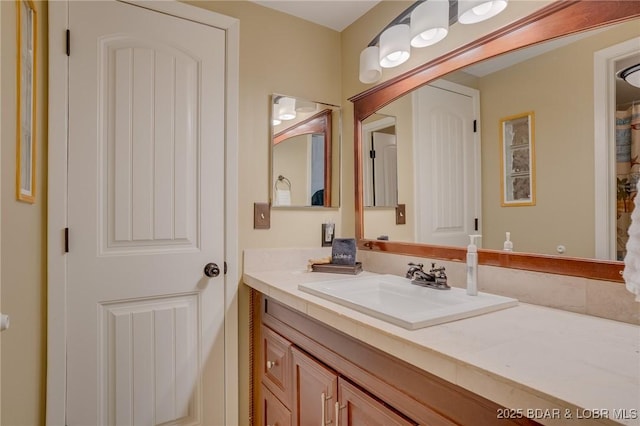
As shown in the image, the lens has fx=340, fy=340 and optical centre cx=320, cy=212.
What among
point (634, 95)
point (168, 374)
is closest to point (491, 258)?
point (634, 95)

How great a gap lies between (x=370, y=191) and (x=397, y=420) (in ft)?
3.83

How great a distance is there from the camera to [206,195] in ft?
5.35

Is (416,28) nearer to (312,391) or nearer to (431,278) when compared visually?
(431,278)

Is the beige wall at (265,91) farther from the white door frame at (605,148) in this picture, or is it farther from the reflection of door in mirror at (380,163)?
the white door frame at (605,148)

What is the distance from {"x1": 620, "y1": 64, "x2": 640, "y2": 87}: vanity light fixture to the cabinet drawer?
4.42 ft

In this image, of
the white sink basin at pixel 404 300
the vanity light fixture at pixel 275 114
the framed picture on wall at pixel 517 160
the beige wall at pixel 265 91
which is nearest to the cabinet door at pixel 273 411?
the beige wall at pixel 265 91

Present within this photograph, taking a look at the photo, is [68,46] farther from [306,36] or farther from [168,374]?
[168,374]

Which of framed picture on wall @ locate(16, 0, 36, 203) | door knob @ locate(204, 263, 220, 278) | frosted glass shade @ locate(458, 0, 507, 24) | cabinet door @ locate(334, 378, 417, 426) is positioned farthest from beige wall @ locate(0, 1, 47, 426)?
frosted glass shade @ locate(458, 0, 507, 24)

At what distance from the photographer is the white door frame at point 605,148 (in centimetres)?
93

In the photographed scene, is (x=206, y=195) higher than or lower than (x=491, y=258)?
higher

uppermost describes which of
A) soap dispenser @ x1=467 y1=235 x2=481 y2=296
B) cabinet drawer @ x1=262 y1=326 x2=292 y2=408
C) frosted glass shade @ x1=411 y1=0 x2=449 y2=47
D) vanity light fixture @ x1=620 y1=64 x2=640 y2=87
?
frosted glass shade @ x1=411 y1=0 x2=449 y2=47

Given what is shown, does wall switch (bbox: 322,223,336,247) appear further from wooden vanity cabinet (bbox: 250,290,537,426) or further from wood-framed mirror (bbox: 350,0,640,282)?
wooden vanity cabinet (bbox: 250,290,537,426)

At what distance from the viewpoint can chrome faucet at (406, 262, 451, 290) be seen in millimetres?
1246

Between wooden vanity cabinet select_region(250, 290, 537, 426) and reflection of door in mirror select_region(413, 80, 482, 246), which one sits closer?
wooden vanity cabinet select_region(250, 290, 537, 426)
